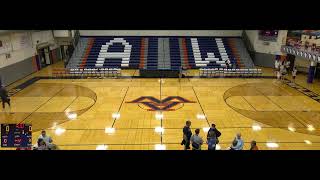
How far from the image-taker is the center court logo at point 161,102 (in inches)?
523

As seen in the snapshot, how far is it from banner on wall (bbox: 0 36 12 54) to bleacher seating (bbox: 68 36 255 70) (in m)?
5.23

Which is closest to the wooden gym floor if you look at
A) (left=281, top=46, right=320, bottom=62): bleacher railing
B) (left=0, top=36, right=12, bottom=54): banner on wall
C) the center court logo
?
the center court logo

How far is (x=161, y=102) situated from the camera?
1417 cm

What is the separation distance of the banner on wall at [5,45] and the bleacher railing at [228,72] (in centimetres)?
1407

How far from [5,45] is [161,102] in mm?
11779

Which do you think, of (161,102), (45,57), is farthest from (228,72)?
(45,57)

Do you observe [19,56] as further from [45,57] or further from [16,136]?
[16,136]

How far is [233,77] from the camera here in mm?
20016

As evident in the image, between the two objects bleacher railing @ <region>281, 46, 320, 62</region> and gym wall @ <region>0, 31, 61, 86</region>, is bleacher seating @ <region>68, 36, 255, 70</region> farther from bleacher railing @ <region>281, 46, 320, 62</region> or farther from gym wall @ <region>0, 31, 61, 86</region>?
bleacher railing @ <region>281, 46, 320, 62</region>
